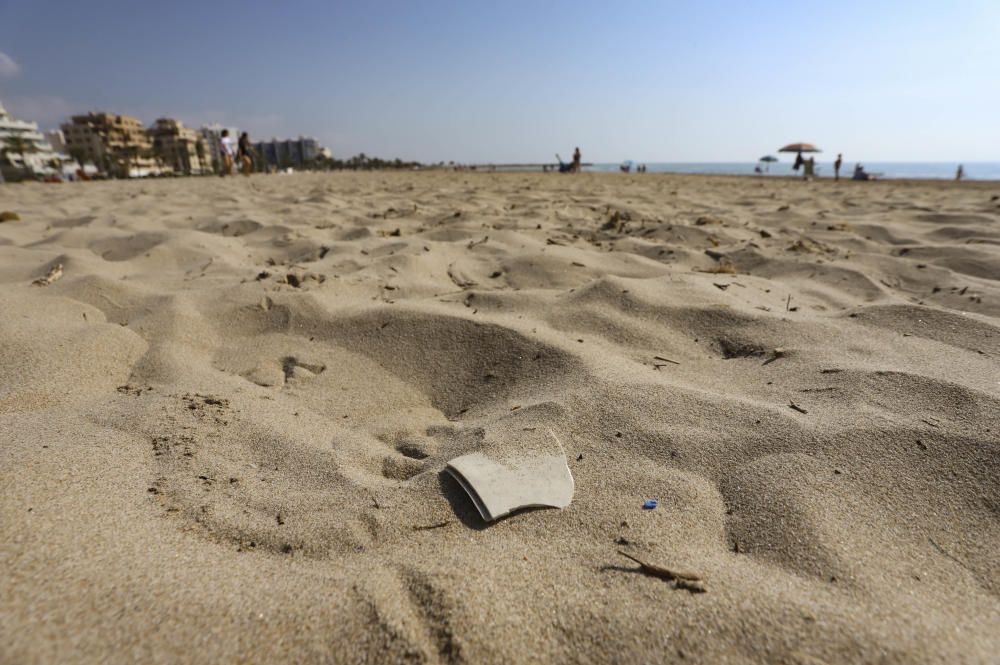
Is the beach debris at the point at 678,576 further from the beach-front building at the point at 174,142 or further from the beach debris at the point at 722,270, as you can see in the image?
the beach-front building at the point at 174,142

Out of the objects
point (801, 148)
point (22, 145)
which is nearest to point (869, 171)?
point (801, 148)

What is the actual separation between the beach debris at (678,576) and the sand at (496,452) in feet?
0.04

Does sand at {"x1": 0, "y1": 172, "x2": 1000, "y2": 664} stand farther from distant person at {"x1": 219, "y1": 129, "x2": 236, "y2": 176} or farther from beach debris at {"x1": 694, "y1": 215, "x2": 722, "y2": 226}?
distant person at {"x1": 219, "y1": 129, "x2": 236, "y2": 176}

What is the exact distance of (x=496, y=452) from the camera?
104cm

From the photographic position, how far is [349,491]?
0.97 m

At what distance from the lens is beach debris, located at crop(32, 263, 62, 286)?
207cm

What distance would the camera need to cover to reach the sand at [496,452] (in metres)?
0.65

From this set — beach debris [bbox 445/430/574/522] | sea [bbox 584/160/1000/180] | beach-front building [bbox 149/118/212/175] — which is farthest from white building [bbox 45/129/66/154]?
beach debris [bbox 445/430/574/522]

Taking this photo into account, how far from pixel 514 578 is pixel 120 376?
3.98 feet

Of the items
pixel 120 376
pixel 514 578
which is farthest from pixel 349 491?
pixel 120 376

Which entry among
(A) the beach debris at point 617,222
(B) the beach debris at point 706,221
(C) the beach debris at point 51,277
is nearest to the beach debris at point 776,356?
(A) the beach debris at point 617,222

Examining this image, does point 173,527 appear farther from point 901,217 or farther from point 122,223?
point 901,217

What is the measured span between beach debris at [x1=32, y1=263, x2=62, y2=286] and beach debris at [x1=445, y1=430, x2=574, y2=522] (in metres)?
2.06

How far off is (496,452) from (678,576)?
1.36 feet
